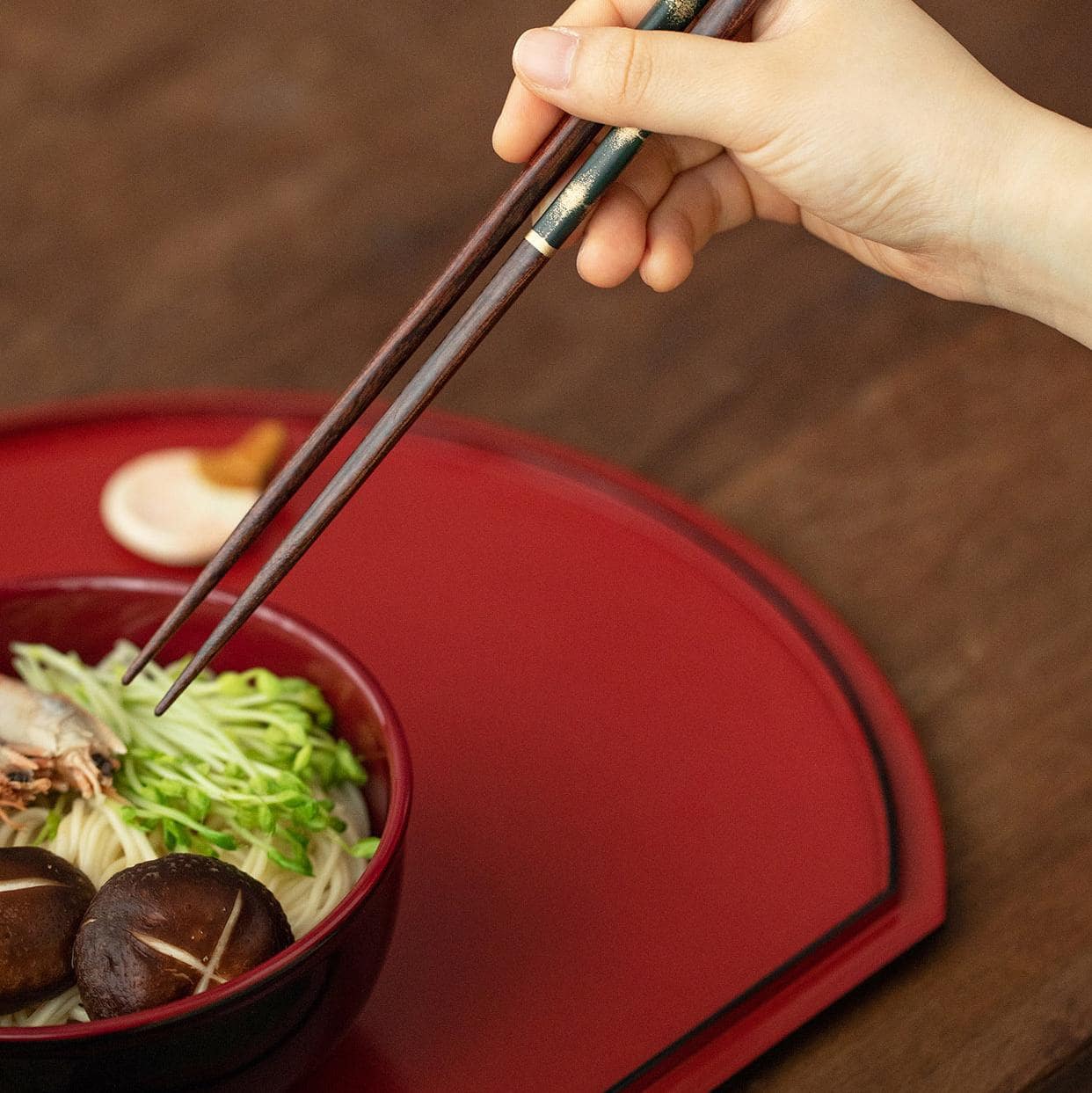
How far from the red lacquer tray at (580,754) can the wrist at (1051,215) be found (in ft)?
0.97

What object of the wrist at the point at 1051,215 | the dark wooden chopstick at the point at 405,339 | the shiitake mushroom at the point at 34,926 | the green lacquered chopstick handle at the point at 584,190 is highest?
the wrist at the point at 1051,215

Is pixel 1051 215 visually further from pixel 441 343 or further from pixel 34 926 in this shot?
pixel 34 926

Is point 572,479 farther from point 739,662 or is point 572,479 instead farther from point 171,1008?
point 171,1008

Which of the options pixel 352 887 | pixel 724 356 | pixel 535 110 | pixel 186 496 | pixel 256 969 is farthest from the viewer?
pixel 724 356

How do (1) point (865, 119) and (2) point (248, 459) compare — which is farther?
(2) point (248, 459)

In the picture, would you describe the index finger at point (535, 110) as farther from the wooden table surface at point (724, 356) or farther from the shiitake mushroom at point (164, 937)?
the shiitake mushroom at point (164, 937)

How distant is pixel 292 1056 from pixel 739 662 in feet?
1.52

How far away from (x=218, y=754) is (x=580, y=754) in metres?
0.26

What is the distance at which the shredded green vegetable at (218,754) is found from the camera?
814 millimetres

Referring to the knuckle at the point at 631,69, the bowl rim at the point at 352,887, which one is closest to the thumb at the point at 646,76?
the knuckle at the point at 631,69

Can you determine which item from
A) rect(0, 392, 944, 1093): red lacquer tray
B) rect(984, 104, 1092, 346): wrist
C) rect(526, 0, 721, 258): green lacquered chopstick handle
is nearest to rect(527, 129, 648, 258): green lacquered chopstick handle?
rect(526, 0, 721, 258): green lacquered chopstick handle

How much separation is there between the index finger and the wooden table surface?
0.36 m

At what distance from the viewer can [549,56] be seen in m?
0.84

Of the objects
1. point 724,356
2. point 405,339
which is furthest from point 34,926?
point 724,356
